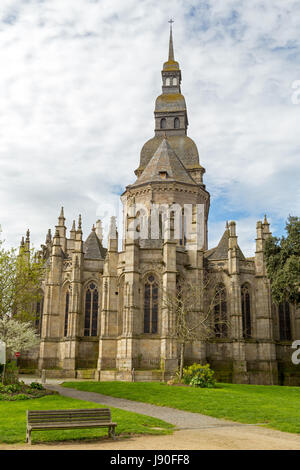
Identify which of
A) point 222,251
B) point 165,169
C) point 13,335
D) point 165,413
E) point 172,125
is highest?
point 172,125

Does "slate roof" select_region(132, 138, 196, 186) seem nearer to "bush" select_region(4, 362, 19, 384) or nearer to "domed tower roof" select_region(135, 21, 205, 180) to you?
"domed tower roof" select_region(135, 21, 205, 180)

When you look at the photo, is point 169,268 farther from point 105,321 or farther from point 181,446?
point 181,446

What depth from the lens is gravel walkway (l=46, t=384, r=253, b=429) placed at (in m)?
14.1

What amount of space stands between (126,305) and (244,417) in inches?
719

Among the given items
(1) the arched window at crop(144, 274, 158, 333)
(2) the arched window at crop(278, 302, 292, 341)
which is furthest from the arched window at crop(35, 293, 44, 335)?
(2) the arched window at crop(278, 302, 292, 341)

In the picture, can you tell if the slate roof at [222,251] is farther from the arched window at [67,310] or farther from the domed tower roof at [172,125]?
the domed tower roof at [172,125]

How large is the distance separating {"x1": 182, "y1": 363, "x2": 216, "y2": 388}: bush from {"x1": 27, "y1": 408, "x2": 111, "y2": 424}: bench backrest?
49.8 ft

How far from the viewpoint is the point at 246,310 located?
3747cm

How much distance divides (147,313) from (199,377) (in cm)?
869

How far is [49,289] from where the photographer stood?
3816cm

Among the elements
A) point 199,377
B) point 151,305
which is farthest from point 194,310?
point 199,377

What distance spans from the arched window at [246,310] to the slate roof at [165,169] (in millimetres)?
13848

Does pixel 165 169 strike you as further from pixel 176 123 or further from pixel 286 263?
pixel 286 263
